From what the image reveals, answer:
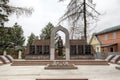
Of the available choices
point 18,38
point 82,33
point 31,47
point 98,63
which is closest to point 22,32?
point 18,38

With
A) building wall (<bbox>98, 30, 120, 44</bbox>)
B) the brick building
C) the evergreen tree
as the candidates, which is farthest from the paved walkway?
the brick building

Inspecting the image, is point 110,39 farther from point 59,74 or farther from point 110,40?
point 59,74

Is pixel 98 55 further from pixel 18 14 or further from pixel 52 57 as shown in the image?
pixel 18 14

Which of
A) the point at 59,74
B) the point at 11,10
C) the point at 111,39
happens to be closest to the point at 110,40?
the point at 111,39

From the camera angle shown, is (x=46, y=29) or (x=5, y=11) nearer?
(x=5, y=11)

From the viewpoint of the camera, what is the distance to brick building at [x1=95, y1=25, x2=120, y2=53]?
4549 centimetres

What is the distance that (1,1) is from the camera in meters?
19.2

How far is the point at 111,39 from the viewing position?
4822 cm

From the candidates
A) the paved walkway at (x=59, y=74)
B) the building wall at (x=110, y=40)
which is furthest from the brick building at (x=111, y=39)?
the paved walkway at (x=59, y=74)

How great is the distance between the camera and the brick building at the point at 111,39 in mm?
45494

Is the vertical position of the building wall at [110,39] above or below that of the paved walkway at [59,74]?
above

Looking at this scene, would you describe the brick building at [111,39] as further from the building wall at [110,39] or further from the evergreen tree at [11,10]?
the evergreen tree at [11,10]

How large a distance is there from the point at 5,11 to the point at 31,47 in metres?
14.3

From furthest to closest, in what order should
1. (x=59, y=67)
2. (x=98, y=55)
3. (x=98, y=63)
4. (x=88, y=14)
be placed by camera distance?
(x=98, y=55)
(x=88, y=14)
(x=98, y=63)
(x=59, y=67)
